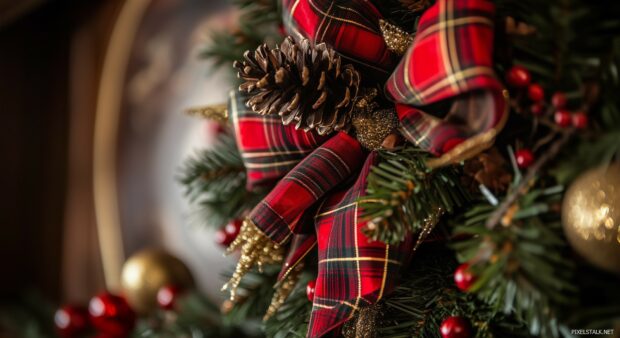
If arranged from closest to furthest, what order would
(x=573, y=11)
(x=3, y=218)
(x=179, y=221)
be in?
(x=573, y=11) → (x=179, y=221) → (x=3, y=218)

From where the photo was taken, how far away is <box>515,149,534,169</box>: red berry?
0.79ft

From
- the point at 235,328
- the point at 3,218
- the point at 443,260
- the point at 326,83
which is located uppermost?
the point at 326,83

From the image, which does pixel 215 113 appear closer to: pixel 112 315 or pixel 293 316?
pixel 293 316

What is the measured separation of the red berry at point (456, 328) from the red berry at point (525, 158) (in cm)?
9

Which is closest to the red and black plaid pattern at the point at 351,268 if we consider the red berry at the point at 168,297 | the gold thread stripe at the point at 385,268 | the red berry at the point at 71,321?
the gold thread stripe at the point at 385,268

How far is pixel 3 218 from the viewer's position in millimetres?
855

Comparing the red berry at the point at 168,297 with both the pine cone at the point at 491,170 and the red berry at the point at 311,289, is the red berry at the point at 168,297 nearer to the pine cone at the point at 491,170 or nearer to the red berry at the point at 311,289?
the red berry at the point at 311,289

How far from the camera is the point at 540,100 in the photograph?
0.76 ft

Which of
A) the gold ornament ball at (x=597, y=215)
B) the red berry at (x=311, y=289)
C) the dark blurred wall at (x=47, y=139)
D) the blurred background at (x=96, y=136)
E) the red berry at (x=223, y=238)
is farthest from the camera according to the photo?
the dark blurred wall at (x=47, y=139)

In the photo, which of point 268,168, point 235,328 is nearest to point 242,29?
point 268,168

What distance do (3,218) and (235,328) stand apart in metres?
0.53

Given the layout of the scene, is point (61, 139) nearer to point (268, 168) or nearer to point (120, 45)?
point (120, 45)

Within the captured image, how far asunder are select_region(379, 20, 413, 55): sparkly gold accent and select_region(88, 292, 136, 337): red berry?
0.38 metres

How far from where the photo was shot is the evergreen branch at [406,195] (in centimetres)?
25
